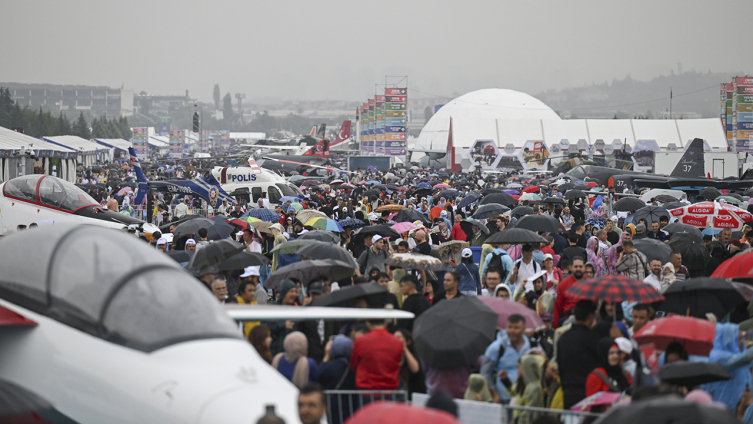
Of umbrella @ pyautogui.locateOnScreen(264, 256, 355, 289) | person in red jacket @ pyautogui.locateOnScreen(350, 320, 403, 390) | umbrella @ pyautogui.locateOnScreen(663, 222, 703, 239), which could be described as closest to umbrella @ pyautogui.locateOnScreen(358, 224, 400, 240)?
umbrella @ pyautogui.locateOnScreen(264, 256, 355, 289)

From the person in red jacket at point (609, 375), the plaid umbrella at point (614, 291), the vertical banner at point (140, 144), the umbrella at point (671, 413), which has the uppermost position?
the vertical banner at point (140, 144)

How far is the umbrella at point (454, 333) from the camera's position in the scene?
6391 mm

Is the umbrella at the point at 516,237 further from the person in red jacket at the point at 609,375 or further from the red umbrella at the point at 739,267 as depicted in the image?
the person in red jacket at the point at 609,375

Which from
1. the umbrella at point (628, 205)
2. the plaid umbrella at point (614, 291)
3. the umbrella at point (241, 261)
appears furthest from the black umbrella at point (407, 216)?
the plaid umbrella at point (614, 291)

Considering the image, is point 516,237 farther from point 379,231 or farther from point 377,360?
point 377,360

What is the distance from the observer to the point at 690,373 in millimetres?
5398

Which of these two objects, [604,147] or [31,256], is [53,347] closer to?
[31,256]

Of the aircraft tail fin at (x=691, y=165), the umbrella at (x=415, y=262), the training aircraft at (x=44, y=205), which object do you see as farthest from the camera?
the aircraft tail fin at (x=691, y=165)

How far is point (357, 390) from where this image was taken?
619 centimetres

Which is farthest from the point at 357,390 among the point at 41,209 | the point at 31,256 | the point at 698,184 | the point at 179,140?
the point at 179,140

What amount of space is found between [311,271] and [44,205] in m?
8.20

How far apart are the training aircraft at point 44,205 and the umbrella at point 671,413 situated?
13542 millimetres

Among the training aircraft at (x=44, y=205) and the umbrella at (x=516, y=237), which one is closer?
the umbrella at (x=516, y=237)

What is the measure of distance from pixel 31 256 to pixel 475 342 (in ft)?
11.4
